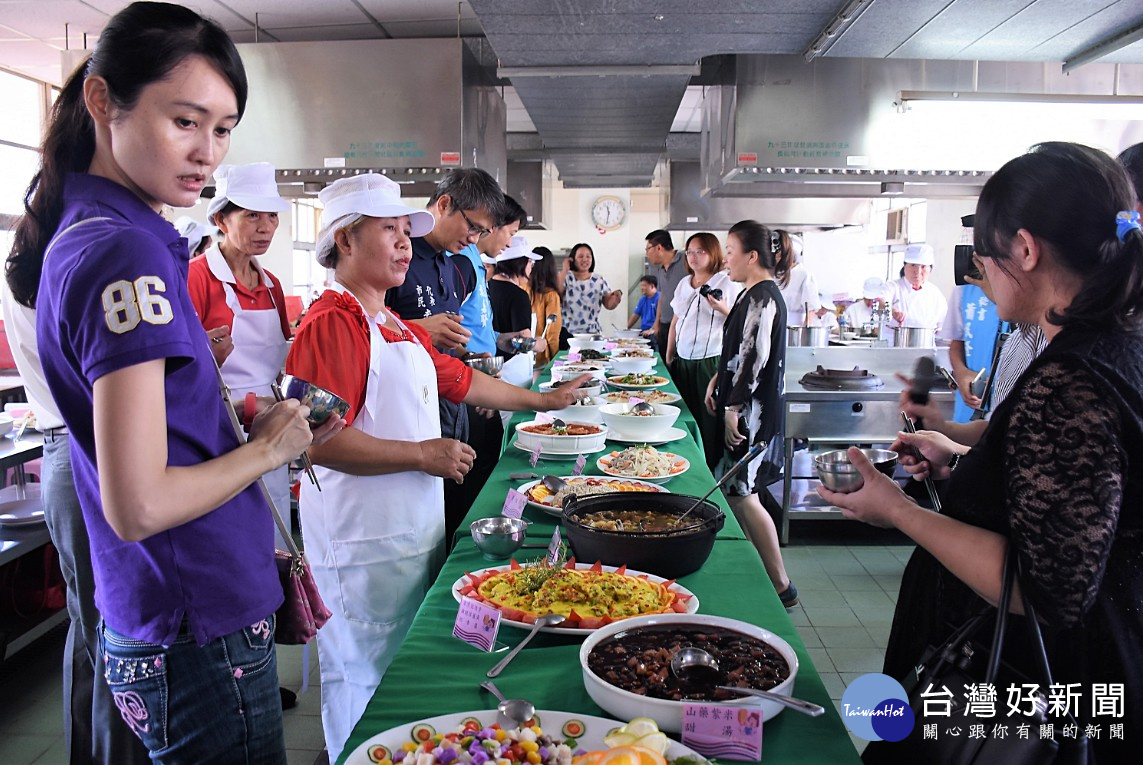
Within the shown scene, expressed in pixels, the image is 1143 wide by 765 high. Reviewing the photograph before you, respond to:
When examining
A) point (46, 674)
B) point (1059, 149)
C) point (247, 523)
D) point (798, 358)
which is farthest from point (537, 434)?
point (798, 358)

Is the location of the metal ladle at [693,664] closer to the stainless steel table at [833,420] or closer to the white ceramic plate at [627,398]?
the white ceramic plate at [627,398]

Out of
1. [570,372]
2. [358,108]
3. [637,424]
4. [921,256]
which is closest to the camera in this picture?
[637,424]

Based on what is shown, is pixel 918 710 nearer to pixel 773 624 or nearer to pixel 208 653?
pixel 773 624

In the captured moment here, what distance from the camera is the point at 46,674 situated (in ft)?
9.73

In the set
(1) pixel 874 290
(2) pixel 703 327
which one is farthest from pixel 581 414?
(1) pixel 874 290

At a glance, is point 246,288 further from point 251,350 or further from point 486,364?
point 486,364

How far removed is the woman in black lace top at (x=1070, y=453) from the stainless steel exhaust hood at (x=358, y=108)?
4.08 m

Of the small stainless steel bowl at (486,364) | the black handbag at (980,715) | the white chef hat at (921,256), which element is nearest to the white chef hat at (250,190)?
the small stainless steel bowl at (486,364)

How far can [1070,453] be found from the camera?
1068mm

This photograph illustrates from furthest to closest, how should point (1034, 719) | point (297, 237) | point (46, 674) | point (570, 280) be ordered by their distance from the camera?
point (297, 237), point (570, 280), point (46, 674), point (1034, 719)

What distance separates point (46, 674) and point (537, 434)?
2155 mm

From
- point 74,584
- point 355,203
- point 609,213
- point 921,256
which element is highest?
point 609,213

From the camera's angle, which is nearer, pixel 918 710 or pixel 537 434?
pixel 918 710

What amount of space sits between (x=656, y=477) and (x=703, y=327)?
10.9ft
